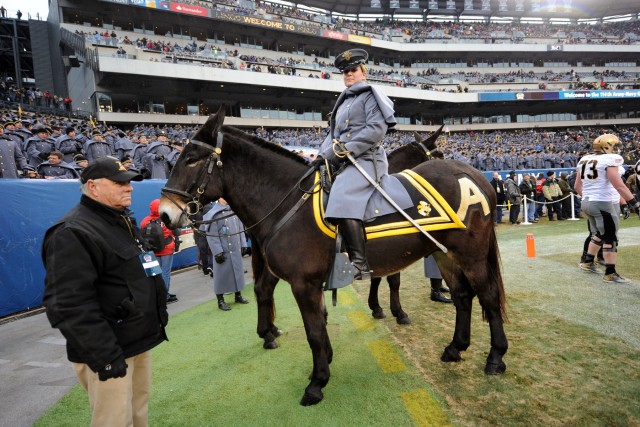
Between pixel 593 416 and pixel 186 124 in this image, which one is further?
pixel 186 124

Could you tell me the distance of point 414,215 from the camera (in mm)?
3297

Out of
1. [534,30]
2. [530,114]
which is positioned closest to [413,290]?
[530,114]

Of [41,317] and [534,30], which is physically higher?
[534,30]

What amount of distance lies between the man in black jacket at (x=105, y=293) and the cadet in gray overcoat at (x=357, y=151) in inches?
62.3

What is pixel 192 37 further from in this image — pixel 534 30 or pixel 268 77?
pixel 534 30

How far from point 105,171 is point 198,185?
1089 millimetres

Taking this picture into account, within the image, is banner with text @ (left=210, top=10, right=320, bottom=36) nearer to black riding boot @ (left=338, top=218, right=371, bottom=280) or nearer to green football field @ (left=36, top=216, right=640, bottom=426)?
green football field @ (left=36, top=216, right=640, bottom=426)

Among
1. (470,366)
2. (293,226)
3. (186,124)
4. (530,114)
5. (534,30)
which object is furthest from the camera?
(534,30)

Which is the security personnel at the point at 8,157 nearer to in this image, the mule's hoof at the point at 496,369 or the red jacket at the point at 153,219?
the red jacket at the point at 153,219

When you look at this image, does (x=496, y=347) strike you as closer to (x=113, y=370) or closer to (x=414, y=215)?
(x=414, y=215)

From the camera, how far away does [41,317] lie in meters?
5.90

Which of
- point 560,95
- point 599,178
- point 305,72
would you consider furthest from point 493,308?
point 560,95

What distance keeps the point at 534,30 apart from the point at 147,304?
246ft

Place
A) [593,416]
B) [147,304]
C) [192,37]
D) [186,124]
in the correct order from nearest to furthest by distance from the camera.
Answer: [147,304] < [593,416] < [186,124] < [192,37]
